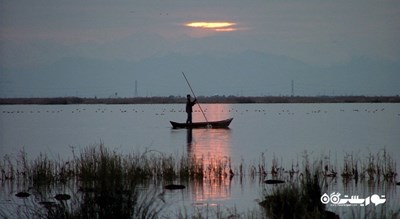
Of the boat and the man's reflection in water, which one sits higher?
the boat

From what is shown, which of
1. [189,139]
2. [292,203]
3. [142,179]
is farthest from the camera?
[189,139]

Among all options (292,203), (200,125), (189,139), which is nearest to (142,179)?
(292,203)

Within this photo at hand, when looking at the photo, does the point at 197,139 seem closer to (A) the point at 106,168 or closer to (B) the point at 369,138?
(B) the point at 369,138

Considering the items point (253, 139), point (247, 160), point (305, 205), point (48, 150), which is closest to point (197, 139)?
point (253, 139)

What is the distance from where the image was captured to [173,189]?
19.4 m

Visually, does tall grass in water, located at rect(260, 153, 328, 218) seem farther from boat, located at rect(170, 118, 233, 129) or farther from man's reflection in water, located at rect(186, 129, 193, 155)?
boat, located at rect(170, 118, 233, 129)

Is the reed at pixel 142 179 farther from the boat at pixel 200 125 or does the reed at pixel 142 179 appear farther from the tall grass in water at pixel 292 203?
the boat at pixel 200 125

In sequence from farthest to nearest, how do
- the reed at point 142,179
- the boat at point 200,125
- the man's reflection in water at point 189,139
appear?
the boat at point 200,125 → the man's reflection in water at point 189,139 → the reed at point 142,179

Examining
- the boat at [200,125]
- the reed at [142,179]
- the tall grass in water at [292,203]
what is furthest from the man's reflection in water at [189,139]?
the tall grass in water at [292,203]

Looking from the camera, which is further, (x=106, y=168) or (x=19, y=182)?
(x=19, y=182)

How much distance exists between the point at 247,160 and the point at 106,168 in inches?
465

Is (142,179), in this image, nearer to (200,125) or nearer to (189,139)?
(189,139)

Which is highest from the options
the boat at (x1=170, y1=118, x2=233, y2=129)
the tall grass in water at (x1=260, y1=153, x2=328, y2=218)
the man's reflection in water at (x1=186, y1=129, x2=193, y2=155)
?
the boat at (x1=170, y1=118, x2=233, y2=129)

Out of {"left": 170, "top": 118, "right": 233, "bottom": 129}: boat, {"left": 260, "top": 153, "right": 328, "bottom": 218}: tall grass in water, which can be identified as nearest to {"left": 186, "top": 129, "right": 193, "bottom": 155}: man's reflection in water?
{"left": 170, "top": 118, "right": 233, "bottom": 129}: boat
